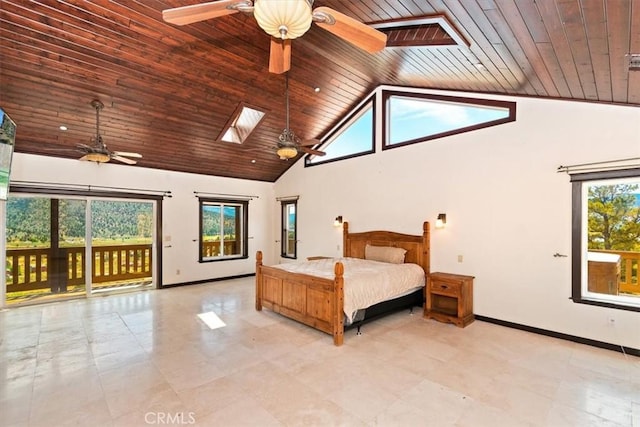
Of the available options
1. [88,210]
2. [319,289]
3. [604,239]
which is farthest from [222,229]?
[604,239]

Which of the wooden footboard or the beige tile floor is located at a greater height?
the wooden footboard

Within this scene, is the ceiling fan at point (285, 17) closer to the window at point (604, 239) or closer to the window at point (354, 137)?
the window at point (604, 239)

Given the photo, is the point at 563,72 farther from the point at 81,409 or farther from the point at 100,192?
the point at 100,192

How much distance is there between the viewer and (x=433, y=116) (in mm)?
5289

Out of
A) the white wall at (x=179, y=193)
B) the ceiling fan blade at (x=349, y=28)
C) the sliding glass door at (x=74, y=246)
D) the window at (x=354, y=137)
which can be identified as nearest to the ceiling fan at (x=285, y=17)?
the ceiling fan blade at (x=349, y=28)

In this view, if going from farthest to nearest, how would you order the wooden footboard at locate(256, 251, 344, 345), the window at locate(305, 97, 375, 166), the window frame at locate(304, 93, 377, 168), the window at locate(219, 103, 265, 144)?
the window at locate(305, 97, 375, 166), the window frame at locate(304, 93, 377, 168), the window at locate(219, 103, 265, 144), the wooden footboard at locate(256, 251, 344, 345)

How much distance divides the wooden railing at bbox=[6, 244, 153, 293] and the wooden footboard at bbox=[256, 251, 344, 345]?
3.54 meters

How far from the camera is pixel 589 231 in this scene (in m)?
3.83

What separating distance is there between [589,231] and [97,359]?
19.9 ft

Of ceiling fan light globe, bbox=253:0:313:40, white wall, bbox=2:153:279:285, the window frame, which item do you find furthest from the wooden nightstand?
white wall, bbox=2:153:279:285

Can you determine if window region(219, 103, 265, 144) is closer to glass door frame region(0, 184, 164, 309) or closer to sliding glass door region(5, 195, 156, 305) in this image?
glass door frame region(0, 184, 164, 309)

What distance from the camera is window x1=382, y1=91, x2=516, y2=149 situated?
181 inches

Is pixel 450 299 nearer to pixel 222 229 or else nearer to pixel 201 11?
pixel 201 11

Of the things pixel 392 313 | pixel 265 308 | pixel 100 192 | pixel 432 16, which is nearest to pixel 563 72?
pixel 432 16
